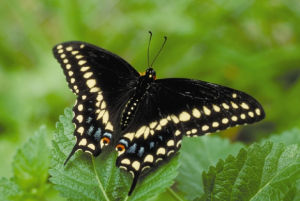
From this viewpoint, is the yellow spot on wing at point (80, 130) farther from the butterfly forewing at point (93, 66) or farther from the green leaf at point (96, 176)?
the butterfly forewing at point (93, 66)

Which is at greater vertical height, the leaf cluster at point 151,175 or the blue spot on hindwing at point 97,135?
the blue spot on hindwing at point 97,135

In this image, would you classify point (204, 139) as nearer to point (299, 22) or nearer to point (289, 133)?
point (289, 133)

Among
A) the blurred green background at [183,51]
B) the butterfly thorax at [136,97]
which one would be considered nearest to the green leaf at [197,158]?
the butterfly thorax at [136,97]

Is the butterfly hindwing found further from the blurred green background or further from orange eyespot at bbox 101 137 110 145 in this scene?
the blurred green background

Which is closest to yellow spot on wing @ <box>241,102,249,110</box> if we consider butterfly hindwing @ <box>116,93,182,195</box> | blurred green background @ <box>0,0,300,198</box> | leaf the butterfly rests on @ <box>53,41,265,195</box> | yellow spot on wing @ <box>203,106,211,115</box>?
leaf the butterfly rests on @ <box>53,41,265,195</box>

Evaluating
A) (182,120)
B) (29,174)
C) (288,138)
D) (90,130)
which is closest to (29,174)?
(29,174)

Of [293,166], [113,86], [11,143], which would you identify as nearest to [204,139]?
[113,86]

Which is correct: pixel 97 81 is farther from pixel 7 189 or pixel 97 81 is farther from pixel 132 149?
pixel 7 189
